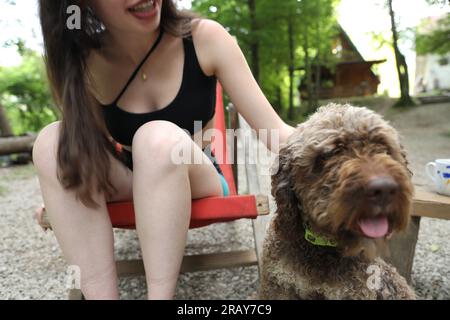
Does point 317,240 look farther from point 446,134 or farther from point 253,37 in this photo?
point 253,37

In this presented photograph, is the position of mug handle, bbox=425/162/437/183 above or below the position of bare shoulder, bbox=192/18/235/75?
below

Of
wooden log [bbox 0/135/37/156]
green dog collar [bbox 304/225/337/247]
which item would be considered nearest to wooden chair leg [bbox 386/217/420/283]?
green dog collar [bbox 304/225/337/247]

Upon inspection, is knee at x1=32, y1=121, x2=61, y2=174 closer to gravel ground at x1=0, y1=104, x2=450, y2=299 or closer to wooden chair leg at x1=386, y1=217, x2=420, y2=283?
gravel ground at x1=0, y1=104, x2=450, y2=299

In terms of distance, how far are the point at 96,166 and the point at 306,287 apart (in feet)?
3.24

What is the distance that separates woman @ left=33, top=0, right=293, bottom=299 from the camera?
1634 mm

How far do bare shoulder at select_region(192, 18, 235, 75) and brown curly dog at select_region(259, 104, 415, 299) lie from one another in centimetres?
65

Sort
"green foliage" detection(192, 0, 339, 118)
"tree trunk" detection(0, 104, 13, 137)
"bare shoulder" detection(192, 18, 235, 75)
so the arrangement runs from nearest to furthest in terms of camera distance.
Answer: "bare shoulder" detection(192, 18, 235, 75) → "tree trunk" detection(0, 104, 13, 137) → "green foliage" detection(192, 0, 339, 118)

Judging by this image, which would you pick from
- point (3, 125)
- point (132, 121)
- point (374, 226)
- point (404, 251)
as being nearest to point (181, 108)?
point (132, 121)

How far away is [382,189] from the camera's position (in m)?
1.32

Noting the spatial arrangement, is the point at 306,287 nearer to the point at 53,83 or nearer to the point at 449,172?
the point at 449,172

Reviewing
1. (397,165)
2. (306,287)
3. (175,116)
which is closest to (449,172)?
(397,165)

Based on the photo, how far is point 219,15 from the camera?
9.32m

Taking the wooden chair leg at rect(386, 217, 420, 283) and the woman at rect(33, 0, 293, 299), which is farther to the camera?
the wooden chair leg at rect(386, 217, 420, 283)

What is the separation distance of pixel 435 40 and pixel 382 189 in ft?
35.7
